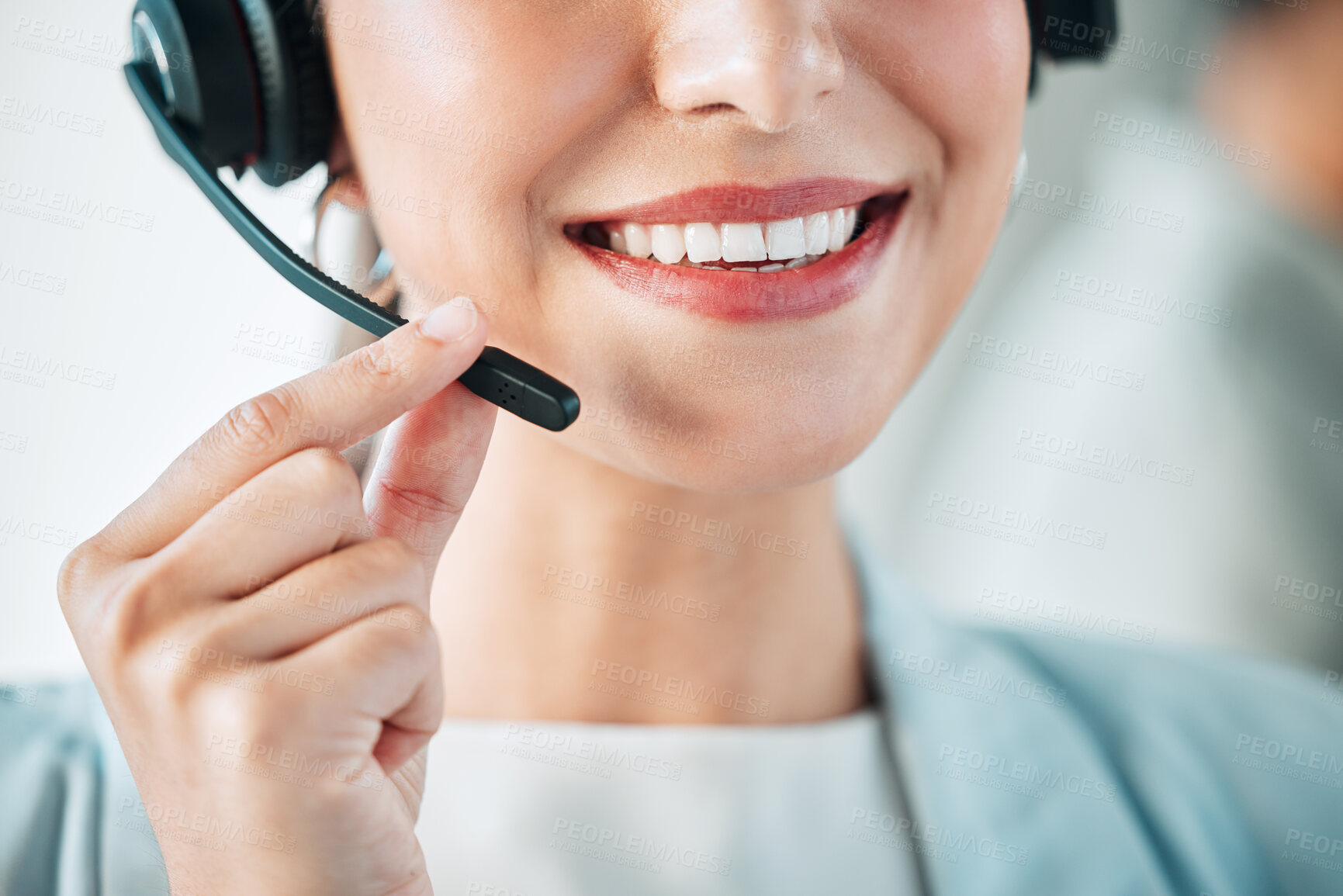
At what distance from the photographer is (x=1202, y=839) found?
114cm

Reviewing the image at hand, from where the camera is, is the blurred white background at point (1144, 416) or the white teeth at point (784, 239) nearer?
the white teeth at point (784, 239)

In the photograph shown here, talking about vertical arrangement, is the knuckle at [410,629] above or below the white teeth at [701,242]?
below

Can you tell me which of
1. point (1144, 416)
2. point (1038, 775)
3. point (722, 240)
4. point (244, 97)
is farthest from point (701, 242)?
point (1144, 416)

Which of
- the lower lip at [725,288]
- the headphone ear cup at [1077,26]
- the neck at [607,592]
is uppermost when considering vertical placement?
the headphone ear cup at [1077,26]

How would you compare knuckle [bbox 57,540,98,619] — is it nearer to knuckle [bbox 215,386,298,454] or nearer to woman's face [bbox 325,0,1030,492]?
knuckle [bbox 215,386,298,454]

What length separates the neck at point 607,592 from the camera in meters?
1.07

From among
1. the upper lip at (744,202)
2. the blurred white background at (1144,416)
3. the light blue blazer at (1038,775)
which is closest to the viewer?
the upper lip at (744,202)

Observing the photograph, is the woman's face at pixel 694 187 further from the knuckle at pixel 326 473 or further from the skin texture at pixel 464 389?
the knuckle at pixel 326 473

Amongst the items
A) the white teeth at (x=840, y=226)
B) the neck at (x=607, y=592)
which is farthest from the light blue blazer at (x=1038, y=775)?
the white teeth at (x=840, y=226)

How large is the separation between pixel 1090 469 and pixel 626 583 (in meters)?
1.51

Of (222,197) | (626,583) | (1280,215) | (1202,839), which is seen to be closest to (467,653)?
(626,583)

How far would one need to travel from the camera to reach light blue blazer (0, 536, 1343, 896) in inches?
39.0

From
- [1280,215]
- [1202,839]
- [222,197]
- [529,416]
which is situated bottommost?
[1202,839]

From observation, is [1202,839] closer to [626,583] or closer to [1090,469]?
[626,583]
